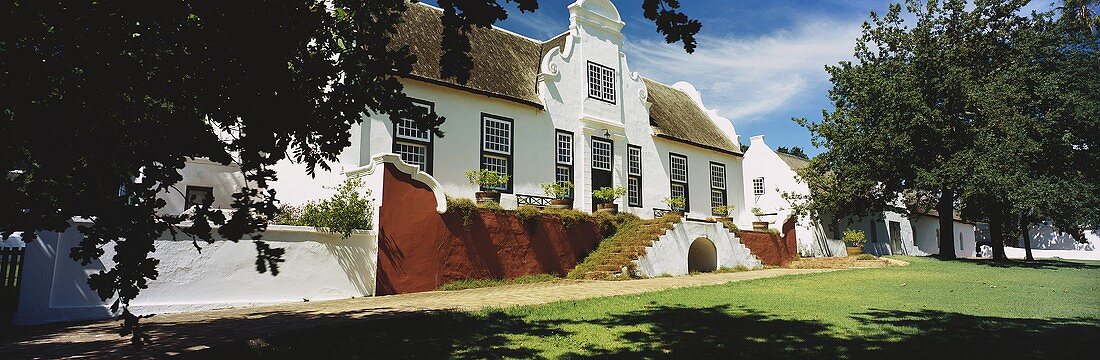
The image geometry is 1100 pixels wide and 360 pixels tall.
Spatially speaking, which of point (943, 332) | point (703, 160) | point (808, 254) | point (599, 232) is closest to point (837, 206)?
point (808, 254)

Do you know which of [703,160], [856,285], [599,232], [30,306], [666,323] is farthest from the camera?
[703,160]

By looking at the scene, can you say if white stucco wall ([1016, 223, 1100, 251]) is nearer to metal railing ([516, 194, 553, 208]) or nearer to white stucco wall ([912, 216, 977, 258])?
white stucco wall ([912, 216, 977, 258])

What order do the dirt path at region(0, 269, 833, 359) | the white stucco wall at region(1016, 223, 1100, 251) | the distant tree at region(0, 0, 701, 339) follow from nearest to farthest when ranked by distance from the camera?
the distant tree at region(0, 0, 701, 339), the dirt path at region(0, 269, 833, 359), the white stucco wall at region(1016, 223, 1100, 251)

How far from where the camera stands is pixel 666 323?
7234 millimetres

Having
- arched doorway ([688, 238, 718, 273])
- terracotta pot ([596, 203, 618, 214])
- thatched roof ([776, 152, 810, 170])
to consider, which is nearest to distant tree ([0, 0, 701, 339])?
terracotta pot ([596, 203, 618, 214])

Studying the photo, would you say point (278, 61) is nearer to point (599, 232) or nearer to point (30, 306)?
point (30, 306)

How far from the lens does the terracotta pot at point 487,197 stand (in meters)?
15.0

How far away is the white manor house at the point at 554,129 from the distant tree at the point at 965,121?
497 centimetres

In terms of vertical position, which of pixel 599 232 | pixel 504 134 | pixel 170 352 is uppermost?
pixel 504 134

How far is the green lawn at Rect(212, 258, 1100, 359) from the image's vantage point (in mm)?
Result: 5520

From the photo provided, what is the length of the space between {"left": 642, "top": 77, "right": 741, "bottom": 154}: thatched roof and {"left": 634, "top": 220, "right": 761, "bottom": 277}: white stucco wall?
4470 mm

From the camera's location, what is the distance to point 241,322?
27.2ft

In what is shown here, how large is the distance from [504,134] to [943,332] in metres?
12.6

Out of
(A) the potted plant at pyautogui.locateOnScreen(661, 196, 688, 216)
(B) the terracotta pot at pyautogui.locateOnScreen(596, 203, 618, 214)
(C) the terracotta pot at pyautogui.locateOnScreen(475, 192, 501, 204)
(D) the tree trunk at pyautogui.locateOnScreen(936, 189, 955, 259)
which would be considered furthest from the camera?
(D) the tree trunk at pyautogui.locateOnScreen(936, 189, 955, 259)
